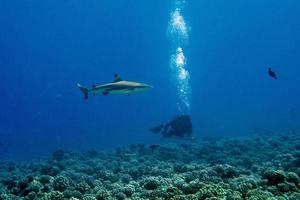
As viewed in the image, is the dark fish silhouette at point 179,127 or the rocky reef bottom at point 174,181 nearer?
the rocky reef bottom at point 174,181

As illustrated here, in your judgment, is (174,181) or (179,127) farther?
(179,127)

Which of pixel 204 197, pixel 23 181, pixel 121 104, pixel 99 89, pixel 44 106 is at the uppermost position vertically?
pixel 44 106

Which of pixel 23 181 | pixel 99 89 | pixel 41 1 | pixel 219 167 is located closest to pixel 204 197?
pixel 219 167

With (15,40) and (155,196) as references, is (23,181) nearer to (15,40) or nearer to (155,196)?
(155,196)

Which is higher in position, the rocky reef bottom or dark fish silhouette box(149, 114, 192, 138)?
dark fish silhouette box(149, 114, 192, 138)

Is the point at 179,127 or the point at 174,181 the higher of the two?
the point at 179,127

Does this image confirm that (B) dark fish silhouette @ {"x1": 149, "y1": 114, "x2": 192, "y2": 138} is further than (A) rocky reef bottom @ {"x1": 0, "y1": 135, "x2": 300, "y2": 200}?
Yes

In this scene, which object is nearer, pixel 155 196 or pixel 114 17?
pixel 155 196

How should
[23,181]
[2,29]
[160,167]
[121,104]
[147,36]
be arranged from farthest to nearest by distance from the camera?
1. [147,36]
2. [2,29]
3. [121,104]
4. [160,167]
5. [23,181]

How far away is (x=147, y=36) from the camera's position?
199875 millimetres

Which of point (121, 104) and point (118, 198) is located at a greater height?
point (121, 104)

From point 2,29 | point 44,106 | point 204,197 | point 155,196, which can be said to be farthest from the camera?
point 2,29

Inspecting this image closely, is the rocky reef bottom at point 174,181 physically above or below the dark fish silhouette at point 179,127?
below

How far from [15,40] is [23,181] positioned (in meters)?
191
